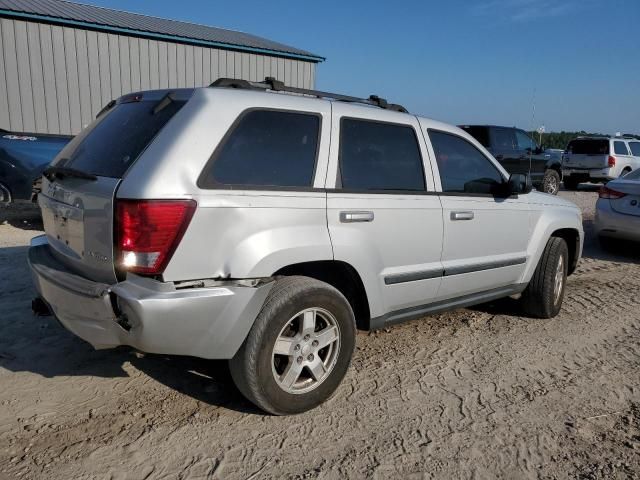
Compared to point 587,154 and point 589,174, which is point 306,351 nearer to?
point 589,174

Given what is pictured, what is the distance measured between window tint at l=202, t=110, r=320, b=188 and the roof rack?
307mm

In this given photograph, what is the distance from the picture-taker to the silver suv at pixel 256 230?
259 cm

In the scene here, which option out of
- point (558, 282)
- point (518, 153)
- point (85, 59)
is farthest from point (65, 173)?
point (518, 153)

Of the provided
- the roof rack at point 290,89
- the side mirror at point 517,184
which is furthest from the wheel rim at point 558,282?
the roof rack at point 290,89

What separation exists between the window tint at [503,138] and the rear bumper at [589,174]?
15.1 ft

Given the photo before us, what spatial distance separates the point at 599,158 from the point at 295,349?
679 inches

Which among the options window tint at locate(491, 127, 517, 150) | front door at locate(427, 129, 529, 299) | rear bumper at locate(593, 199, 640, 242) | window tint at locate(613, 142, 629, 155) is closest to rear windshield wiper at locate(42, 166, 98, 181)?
front door at locate(427, 129, 529, 299)

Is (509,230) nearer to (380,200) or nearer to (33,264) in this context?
(380,200)

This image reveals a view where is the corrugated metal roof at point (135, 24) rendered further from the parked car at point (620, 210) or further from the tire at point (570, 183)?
the parked car at point (620, 210)

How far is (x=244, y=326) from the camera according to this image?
2.76 meters

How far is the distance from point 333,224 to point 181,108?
3.41 ft

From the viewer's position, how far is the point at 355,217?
3186 mm

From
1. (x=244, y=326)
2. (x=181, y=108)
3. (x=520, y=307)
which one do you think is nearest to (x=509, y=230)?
(x=520, y=307)

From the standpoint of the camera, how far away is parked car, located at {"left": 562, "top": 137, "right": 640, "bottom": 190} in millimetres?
17188
